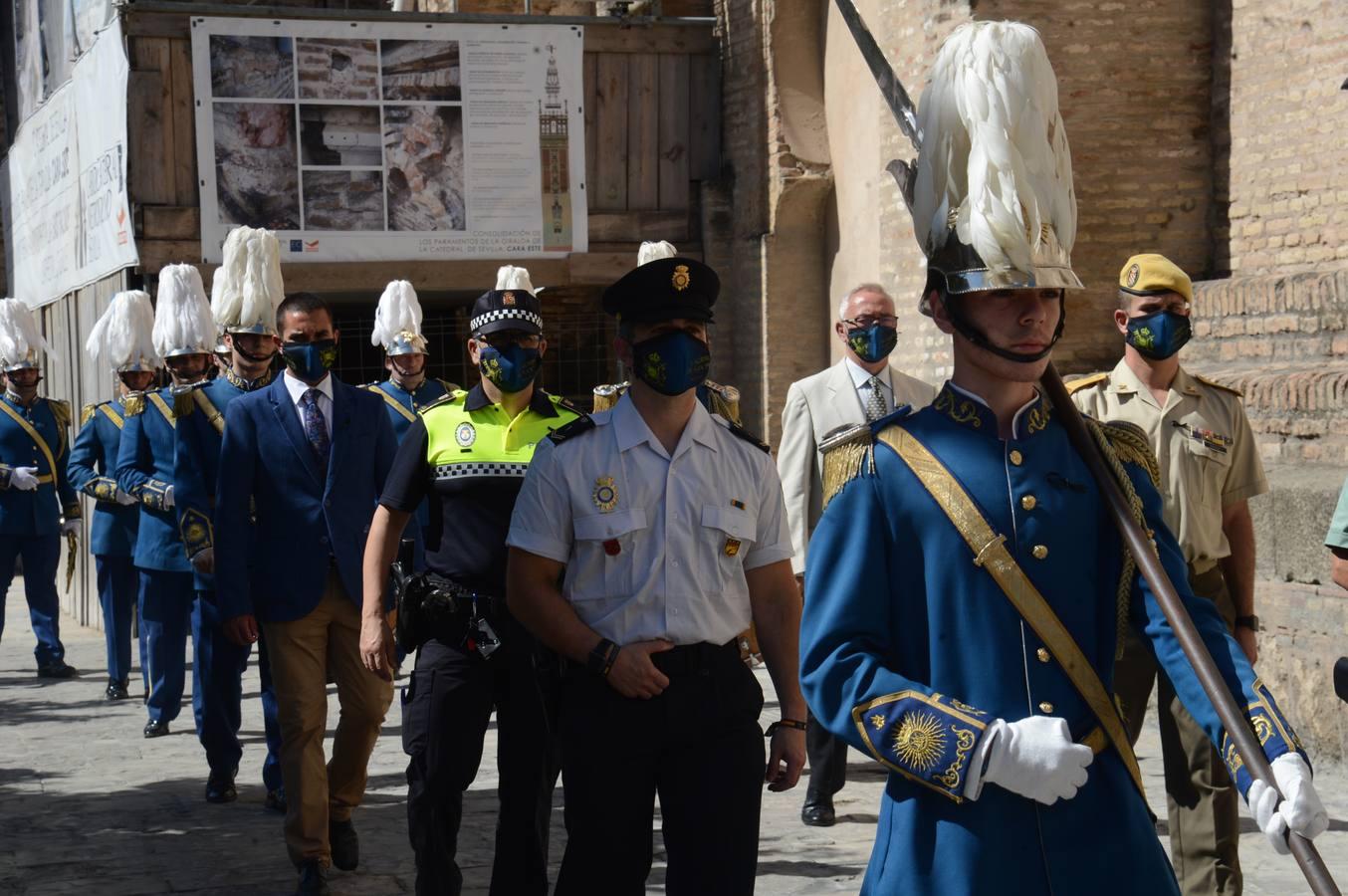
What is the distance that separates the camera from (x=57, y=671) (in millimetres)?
12945

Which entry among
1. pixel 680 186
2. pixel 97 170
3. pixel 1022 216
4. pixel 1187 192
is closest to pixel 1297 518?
pixel 1187 192

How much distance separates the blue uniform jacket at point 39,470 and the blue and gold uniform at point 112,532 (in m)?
1.25

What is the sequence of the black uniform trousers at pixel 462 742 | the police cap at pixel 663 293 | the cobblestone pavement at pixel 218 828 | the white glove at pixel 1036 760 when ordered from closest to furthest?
the white glove at pixel 1036 760, the police cap at pixel 663 293, the black uniform trousers at pixel 462 742, the cobblestone pavement at pixel 218 828

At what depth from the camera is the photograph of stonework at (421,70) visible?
15258 millimetres

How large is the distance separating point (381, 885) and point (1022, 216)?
4199 millimetres

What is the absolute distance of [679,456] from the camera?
15.6 ft

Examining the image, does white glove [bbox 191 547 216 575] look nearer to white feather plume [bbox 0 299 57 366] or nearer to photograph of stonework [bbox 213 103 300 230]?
white feather plume [bbox 0 299 57 366]

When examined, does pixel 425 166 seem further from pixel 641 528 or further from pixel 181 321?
pixel 641 528

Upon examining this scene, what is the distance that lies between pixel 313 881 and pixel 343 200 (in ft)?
31.5

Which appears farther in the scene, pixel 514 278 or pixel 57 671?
pixel 57 671

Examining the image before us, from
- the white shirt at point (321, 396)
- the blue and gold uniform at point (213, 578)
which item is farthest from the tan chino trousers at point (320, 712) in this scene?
the blue and gold uniform at point (213, 578)

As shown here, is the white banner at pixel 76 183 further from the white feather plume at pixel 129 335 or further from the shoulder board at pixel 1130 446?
the shoulder board at pixel 1130 446

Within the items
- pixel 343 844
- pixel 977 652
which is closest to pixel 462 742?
pixel 343 844

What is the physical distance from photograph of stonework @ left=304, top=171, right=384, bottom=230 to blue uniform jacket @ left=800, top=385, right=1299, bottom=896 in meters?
12.3
